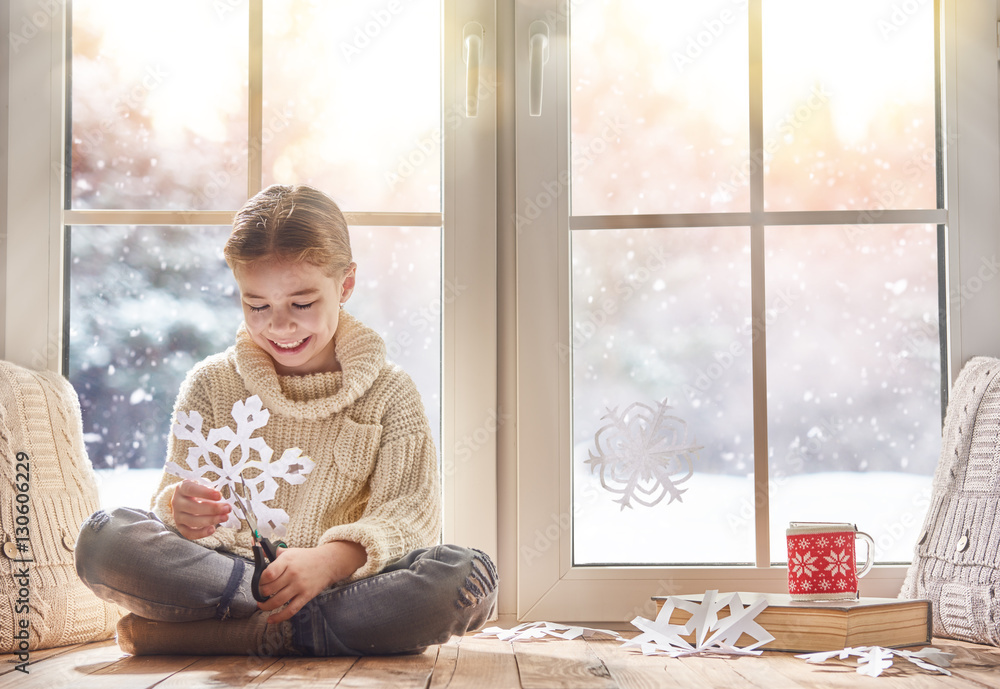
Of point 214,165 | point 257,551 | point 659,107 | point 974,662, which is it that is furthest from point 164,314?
point 974,662

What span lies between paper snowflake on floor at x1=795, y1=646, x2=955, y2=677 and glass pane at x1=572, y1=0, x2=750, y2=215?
0.71 meters

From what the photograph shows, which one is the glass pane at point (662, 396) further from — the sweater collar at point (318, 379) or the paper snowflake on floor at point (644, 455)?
the sweater collar at point (318, 379)

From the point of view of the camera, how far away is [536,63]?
139 cm

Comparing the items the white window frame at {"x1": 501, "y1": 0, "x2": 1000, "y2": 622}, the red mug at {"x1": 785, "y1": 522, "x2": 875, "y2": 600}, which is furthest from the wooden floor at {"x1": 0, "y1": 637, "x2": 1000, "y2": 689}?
the white window frame at {"x1": 501, "y1": 0, "x2": 1000, "y2": 622}

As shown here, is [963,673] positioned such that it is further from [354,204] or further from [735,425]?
[354,204]

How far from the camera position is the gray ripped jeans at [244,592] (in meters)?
1.00

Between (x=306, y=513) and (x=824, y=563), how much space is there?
0.71 meters

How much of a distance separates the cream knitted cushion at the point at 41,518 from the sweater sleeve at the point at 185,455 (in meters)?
0.17

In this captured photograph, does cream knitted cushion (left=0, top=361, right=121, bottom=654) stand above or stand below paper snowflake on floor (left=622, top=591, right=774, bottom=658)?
above

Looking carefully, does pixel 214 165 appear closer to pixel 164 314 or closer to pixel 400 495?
pixel 164 314

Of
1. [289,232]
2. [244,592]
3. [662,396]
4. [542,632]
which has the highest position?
[289,232]

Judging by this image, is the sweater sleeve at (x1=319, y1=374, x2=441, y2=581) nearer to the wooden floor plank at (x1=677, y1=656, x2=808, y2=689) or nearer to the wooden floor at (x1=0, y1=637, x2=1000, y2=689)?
the wooden floor at (x1=0, y1=637, x2=1000, y2=689)

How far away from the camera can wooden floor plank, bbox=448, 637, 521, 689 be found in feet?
3.05

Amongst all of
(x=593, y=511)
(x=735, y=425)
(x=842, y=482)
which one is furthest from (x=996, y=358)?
(x=593, y=511)
